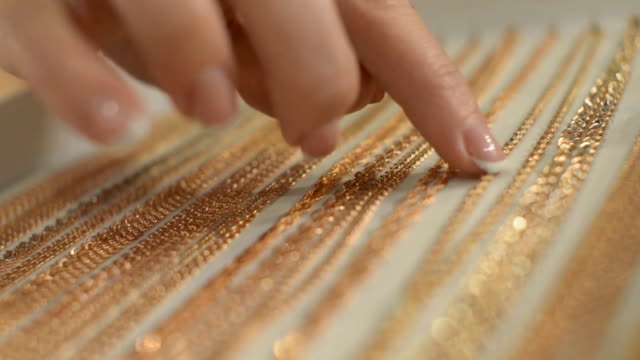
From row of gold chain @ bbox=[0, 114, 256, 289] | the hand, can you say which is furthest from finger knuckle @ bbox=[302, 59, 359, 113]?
row of gold chain @ bbox=[0, 114, 256, 289]

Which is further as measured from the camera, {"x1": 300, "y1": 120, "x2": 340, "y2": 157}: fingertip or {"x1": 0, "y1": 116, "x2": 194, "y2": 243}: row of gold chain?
{"x1": 0, "y1": 116, "x2": 194, "y2": 243}: row of gold chain

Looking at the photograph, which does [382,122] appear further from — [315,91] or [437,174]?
[315,91]

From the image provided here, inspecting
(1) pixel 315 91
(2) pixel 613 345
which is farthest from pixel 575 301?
(1) pixel 315 91

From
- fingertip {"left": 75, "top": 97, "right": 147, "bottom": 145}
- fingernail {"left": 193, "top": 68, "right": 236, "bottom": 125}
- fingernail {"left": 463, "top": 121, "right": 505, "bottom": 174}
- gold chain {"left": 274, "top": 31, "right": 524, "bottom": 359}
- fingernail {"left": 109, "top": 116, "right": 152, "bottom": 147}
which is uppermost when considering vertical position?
fingertip {"left": 75, "top": 97, "right": 147, "bottom": 145}

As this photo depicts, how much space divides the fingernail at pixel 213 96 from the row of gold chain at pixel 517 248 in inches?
6.0

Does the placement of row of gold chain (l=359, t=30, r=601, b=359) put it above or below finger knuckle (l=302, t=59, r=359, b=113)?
below

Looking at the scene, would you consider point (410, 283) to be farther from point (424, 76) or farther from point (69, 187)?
point (69, 187)

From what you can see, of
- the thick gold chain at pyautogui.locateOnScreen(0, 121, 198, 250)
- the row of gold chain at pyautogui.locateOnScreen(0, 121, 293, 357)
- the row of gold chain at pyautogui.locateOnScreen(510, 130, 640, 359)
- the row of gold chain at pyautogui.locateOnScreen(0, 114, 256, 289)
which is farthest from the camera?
the thick gold chain at pyautogui.locateOnScreen(0, 121, 198, 250)

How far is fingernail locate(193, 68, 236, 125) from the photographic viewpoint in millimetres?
400

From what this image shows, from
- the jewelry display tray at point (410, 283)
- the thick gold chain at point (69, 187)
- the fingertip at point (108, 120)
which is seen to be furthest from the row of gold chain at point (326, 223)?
the thick gold chain at point (69, 187)

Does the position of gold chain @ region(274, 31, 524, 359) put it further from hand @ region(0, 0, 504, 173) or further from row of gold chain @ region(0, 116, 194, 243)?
row of gold chain @ region(0, 116, 194, 243)

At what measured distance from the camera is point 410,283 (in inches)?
15.6

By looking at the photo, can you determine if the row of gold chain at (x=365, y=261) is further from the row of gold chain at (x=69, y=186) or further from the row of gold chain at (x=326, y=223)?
the row of gold chain at (x=69, y=186)

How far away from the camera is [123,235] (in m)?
0.56
